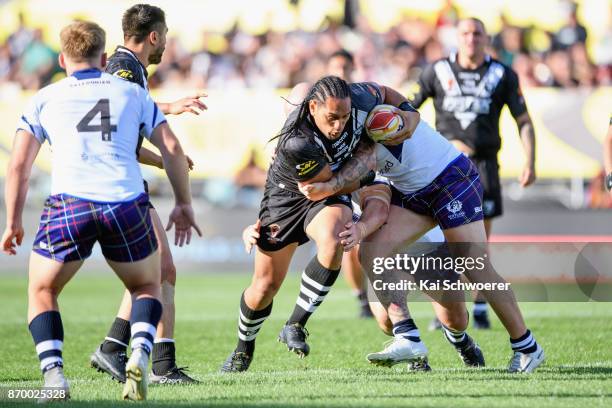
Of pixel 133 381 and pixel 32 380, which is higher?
pixel 133 381

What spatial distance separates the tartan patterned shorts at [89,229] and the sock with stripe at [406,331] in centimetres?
185

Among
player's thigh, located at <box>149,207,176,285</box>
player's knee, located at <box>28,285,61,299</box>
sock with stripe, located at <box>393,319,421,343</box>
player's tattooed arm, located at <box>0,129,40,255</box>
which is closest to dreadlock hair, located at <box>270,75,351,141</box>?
player's thigh, located at <box>149,207,176,285</box>

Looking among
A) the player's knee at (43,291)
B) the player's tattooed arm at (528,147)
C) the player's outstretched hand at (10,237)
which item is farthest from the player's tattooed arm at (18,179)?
the player's tattooed arm at (528,147)

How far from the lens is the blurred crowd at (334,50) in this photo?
1811 centimetres

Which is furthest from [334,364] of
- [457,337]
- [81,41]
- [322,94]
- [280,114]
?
[280,114]

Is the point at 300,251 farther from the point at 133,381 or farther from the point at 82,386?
the point at 133,381

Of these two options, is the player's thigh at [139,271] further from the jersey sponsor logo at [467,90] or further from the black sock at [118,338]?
the jersey sponsor logo at [467,90]

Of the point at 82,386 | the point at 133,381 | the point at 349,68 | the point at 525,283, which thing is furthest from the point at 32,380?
the point at 525,283

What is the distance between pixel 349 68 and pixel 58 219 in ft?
16.3

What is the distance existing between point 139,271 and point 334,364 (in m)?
2.40

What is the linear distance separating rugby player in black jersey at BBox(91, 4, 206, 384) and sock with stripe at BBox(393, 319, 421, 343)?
1.32m

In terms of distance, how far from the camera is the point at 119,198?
17.1 ft

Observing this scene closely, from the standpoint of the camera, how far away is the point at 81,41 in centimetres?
526

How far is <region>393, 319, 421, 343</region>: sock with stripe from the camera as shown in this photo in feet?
20.7
